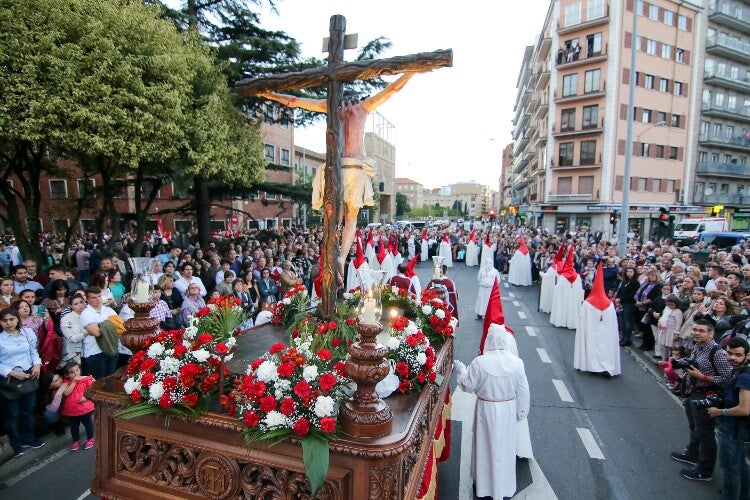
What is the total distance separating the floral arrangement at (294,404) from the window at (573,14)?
1682 inches

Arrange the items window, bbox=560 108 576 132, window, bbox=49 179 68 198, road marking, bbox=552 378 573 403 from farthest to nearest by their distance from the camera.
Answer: window, bbox=560 108 576 132 < window, bbox=49 179 68 198 < road marking, bbox=552 378 573 403

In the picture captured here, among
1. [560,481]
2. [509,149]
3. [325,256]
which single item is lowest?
[560,481]

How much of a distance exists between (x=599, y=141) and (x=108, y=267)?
3790cm

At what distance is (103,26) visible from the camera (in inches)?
404

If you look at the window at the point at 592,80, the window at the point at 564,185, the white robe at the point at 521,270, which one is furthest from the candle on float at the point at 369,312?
the window at the point at 564,185

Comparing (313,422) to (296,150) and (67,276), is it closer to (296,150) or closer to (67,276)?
(67,276)

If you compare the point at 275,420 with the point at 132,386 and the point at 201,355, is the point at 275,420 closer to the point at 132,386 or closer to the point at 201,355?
the point at 201,355

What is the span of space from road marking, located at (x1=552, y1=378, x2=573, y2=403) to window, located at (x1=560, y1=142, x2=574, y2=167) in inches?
1379

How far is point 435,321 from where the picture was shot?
5.26 m

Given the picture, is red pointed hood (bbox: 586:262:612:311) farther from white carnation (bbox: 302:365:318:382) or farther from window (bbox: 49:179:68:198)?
window (bbox: 49:179:68:198)

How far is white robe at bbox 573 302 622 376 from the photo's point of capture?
27.2 ft

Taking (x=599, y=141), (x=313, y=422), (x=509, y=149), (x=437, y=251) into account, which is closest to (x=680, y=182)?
(x=599, y=141)

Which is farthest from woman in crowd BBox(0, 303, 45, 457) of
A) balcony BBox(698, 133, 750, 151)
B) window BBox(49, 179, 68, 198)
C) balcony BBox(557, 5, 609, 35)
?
balcony BBox(698, 133, 750, 151)

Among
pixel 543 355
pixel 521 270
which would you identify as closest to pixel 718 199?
pixel 521 270
